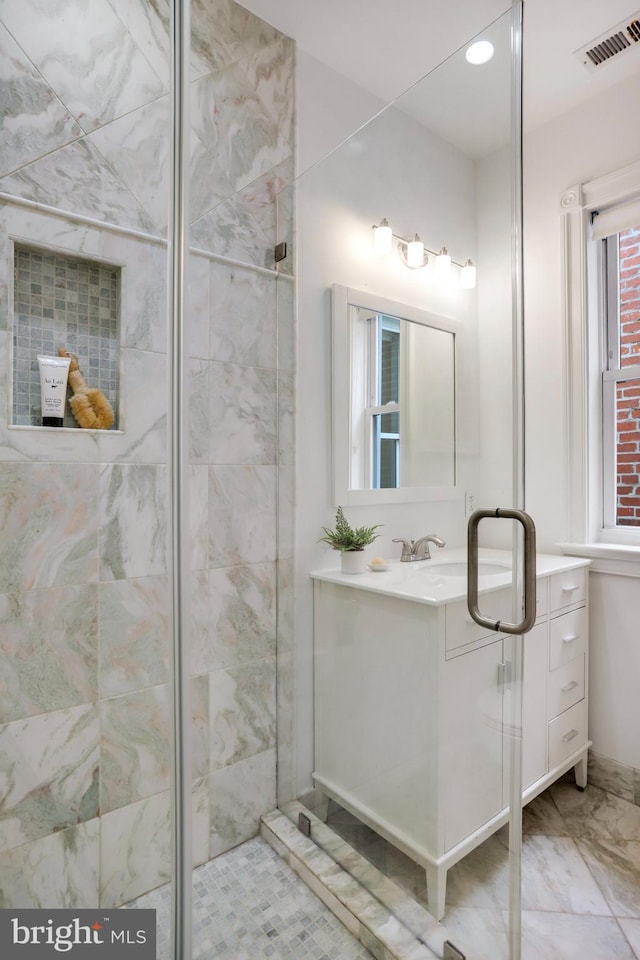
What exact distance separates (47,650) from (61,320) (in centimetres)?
40

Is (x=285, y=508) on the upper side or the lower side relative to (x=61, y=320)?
lower

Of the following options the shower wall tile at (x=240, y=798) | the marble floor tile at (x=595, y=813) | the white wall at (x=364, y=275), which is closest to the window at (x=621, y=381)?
the marble floor tile at (x=595, y=813)

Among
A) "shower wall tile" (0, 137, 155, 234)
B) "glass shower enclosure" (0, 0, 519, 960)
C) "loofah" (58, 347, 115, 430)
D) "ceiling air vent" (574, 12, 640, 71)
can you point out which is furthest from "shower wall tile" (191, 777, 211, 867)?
"ceiling air vent" (574, 12, 640, 71)

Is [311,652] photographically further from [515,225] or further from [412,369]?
[515,225]

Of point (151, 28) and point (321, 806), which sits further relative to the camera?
point (321, 806)

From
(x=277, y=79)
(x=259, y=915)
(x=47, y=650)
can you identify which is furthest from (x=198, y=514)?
(x=277, y=79)

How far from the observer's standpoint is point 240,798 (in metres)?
1.18

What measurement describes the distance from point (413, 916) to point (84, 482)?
48.0 inches

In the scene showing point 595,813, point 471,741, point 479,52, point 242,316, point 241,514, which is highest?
point 479,52

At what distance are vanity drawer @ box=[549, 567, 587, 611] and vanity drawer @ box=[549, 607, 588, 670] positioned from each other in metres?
0.04

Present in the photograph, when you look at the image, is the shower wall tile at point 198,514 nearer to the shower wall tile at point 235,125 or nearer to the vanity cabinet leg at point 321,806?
the shower wall tile at point 235,125

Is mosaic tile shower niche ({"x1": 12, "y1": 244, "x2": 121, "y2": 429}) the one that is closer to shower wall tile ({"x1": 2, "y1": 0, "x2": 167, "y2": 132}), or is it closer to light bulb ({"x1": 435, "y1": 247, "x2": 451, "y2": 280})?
shower wall tile ({"x1": 2, "y1": 0, "x2": 167, "y2": 132})

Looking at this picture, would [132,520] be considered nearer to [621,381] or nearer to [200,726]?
[200,726]

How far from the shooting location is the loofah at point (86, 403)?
0.57 metres
